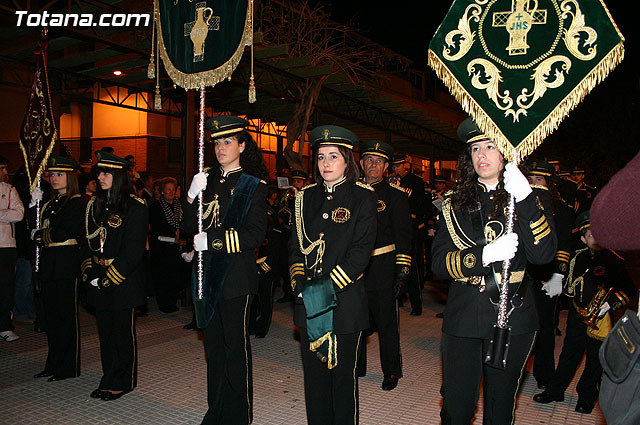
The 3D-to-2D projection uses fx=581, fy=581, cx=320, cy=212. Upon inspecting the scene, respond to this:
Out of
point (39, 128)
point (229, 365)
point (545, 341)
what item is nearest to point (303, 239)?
point (229, 365)

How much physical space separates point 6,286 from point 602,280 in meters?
6.25

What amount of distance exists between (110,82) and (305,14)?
175 inches

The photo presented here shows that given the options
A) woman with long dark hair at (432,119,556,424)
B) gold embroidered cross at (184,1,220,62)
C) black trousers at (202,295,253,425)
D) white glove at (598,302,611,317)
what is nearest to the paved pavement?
black trousers at (202,295,253,425)

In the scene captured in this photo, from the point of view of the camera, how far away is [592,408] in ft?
15.5

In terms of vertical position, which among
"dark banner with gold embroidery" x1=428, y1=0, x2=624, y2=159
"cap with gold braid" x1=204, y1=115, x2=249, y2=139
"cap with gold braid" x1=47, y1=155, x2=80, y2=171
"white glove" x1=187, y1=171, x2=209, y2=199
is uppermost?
"dark banner with gold embroidery" x1=428, y1=0, x2=624, y2=159

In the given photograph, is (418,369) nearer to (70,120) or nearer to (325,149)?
(325,149)

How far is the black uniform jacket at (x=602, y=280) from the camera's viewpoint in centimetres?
460

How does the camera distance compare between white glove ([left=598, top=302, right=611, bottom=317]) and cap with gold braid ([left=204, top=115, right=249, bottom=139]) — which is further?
white glove ([left=598, top=302, right=611, bottom=317])

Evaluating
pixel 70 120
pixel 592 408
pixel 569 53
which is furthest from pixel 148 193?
pixel 70 120

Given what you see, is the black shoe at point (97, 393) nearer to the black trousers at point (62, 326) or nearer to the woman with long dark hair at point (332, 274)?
the black trousers at point (62, 326)

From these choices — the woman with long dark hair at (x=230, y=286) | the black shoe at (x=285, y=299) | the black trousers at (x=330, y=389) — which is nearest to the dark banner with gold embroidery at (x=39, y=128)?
the woman with long dark hair at (x=230, y=286)

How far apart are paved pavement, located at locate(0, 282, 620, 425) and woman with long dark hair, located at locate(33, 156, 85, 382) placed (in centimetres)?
21

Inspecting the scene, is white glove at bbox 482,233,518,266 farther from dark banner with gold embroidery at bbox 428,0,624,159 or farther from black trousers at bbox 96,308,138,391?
black trousers at bbox 96,308,138,391

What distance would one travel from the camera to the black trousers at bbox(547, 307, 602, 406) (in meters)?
4.65
